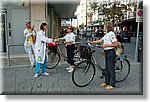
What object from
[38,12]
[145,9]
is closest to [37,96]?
[145,9]

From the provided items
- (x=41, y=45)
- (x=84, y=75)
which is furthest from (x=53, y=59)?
(x=84, y=75)

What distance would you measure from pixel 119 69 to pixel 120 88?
74 centimetres

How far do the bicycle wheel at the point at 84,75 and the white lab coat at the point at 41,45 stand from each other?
1.36 metres

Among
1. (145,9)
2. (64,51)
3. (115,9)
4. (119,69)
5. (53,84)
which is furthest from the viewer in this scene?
(115,9)

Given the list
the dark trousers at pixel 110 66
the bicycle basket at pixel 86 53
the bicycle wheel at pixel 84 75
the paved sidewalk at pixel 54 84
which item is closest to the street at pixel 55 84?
the paved sidewalk at pixel 54 84

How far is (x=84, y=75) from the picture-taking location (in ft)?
16.5

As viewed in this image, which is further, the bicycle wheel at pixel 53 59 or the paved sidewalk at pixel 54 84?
the bicycle wheel at pixel 53 59

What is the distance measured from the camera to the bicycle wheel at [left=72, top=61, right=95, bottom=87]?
4.90 metres

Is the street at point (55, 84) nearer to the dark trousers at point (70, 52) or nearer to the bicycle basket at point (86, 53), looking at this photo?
the dark trousers at point (70, 52)

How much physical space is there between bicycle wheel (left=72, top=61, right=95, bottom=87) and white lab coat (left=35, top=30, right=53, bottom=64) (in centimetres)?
136

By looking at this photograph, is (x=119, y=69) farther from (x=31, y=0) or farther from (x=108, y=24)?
(x=31, y=0)

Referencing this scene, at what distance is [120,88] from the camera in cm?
488

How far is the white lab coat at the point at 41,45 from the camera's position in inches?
222

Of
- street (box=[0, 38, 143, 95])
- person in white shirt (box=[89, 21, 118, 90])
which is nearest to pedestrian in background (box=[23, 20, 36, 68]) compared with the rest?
street (box=[0, 38, 143, 95])
